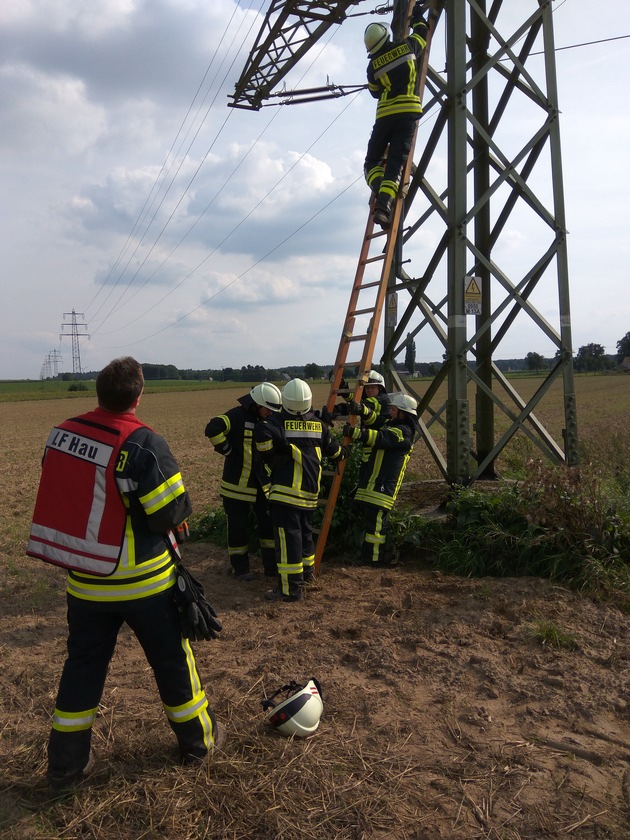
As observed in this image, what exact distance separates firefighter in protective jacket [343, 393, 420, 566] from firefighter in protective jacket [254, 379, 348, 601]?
0.76 meters

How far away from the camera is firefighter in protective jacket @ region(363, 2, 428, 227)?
674cm

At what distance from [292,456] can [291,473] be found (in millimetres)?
160

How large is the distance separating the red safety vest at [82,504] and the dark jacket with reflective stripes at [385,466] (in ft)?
12.5

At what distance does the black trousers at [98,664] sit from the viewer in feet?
9.88

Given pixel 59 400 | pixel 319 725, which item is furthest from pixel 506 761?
pixel 59 400

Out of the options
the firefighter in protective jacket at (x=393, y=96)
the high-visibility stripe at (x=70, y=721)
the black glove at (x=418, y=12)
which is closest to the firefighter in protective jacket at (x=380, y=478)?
the firefighter in protective jacket at (x=393, y=96)

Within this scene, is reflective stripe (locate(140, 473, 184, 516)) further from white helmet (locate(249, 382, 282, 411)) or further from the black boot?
the black boot

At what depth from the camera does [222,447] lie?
6465mm

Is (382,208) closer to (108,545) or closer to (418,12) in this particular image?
(418,12)

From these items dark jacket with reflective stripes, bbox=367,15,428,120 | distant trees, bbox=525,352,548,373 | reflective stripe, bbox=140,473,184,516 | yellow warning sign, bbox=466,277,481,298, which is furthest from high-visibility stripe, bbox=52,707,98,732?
distant trees, bbox=525,352,548,373

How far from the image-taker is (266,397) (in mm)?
6469

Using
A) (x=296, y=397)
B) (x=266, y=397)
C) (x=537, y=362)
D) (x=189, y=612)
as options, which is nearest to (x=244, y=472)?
(x=266, y=397)

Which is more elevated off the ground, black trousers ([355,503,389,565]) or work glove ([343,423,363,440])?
work glove ([343,423,363,440])

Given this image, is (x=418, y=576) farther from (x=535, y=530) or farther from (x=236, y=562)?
(x=236, y=562)
